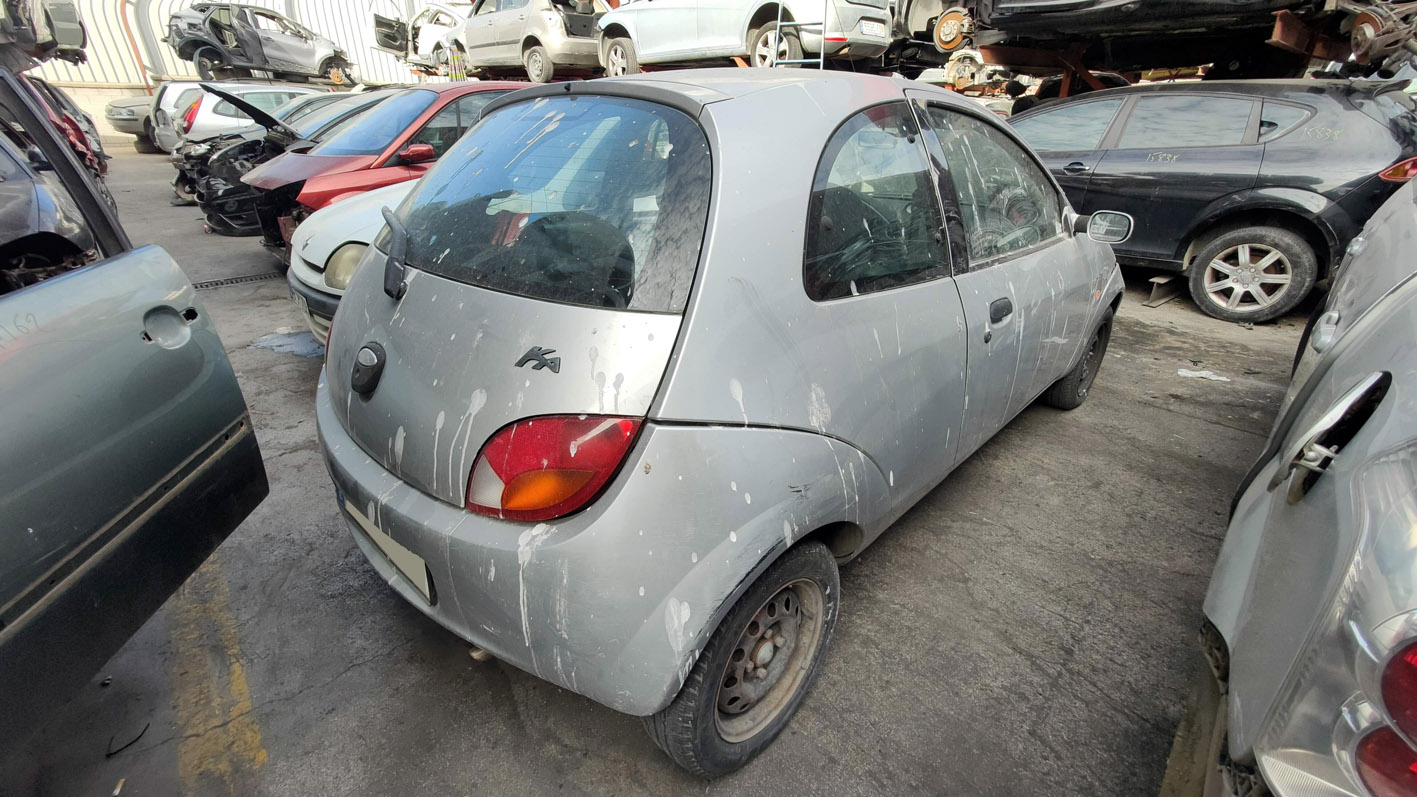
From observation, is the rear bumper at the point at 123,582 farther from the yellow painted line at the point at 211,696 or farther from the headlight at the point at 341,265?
the headlight at the point at 341,265

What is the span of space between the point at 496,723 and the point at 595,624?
75 cm

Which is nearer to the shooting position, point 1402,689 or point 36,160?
point 1402,689

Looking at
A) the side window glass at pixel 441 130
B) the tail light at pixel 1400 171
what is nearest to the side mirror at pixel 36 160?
the side window glass at pixel 441 130

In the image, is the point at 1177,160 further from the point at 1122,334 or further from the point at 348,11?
the point at 348,11

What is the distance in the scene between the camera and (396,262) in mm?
1787

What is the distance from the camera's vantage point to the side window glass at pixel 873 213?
5.49 feet

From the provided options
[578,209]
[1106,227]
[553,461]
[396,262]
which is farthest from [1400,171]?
[396,262]

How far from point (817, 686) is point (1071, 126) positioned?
5.64 m

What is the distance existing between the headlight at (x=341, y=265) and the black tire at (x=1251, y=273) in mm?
5953

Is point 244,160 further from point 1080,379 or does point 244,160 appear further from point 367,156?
point 1080,379

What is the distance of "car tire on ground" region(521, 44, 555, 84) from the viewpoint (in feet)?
35.6

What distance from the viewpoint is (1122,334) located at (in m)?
4.96

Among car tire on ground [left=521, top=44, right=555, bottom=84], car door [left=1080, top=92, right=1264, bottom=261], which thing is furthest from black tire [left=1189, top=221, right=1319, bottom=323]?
car tire on ground [left=521, top=44, right=555, bottom=84]

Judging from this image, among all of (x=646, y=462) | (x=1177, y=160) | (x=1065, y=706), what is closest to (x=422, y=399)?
(x=646, y=462)
